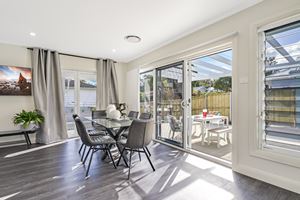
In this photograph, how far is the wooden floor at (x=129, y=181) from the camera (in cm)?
202

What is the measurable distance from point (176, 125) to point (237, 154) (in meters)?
1.61

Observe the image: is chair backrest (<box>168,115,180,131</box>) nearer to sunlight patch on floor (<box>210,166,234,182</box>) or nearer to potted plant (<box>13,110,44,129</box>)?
sunlight patch on floor (<box>210,166,234,182</box>)

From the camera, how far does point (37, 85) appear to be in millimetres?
4453

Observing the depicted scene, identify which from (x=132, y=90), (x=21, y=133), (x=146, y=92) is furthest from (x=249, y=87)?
(x=21, y=133)

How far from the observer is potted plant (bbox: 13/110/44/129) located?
4.09 m

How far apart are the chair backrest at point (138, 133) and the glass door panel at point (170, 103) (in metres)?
1.52

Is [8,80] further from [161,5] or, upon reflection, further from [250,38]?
[250,38]

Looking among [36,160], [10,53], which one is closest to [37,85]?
[10,53]

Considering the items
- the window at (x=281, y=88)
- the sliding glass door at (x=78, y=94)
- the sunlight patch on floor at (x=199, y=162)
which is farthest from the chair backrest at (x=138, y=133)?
the sliding glass door at (x=78, y=94)

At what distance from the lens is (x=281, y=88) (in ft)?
7.46

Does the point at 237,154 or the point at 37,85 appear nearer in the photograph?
the point at 237,154

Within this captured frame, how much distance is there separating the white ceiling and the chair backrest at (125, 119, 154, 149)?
179 cm

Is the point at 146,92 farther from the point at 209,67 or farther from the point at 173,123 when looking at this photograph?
the point at 209,67

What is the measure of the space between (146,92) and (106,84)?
1491mm
